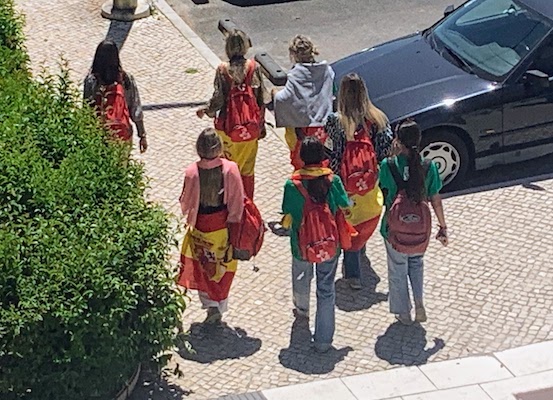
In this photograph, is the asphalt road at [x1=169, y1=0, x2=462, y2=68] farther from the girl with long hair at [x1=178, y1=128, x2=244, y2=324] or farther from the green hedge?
the green hedge

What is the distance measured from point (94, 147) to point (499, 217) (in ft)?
12.6

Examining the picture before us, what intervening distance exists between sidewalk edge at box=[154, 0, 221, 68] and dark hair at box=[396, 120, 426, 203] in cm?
585

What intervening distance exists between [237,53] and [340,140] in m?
1.21

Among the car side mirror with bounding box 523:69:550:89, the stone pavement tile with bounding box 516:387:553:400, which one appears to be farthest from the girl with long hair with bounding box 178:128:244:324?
the car side mirror with bounding box 523:69:550:89

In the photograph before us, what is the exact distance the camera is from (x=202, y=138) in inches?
300

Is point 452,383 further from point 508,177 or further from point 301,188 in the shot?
point 508,177

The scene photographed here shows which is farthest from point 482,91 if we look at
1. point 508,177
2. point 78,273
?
point 78,273

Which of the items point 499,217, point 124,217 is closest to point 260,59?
point 499,217

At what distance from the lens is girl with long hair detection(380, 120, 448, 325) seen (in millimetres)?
7738

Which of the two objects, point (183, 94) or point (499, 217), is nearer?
point (499, 217)

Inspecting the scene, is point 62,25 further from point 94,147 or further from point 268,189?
point 94,147

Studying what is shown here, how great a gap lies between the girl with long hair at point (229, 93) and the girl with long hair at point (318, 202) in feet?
5.12

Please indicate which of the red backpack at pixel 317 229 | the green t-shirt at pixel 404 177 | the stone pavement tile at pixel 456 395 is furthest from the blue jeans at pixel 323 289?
the stone pavement tile at pixel 456 395

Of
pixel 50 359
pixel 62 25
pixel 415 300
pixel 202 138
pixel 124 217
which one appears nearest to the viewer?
pixel 50 359
